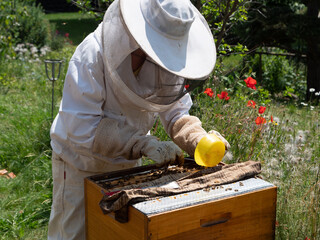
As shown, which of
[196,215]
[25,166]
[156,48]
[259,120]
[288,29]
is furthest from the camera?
[288,29]

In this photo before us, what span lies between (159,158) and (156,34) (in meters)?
0.55

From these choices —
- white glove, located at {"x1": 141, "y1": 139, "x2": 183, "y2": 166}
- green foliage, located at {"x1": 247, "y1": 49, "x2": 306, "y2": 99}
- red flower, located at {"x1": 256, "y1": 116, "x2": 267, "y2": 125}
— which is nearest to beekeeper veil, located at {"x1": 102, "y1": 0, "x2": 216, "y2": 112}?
white glove, located at {"x1": 141, "y1": 139, "x2": 183, "y2": 166}

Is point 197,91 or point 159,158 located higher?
point 159,158

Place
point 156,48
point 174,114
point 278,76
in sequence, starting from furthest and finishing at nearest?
point 278,76 < point 174,114 < point 156,48

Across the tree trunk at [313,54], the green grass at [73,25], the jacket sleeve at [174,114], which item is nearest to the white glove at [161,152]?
the jacket sleeve at [174,114]

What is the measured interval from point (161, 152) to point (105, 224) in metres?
0.40

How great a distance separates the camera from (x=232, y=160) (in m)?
3.29

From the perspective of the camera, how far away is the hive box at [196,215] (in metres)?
1.72

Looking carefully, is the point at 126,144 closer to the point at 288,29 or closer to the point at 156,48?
the point at 156,48

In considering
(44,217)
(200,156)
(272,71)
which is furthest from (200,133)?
(272,71)

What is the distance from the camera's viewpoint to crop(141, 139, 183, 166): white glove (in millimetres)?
2068

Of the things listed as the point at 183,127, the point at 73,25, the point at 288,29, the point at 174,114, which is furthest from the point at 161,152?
the point at 73,25

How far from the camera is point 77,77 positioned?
87.9 inches

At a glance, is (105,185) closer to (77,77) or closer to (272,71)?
(77,77)
